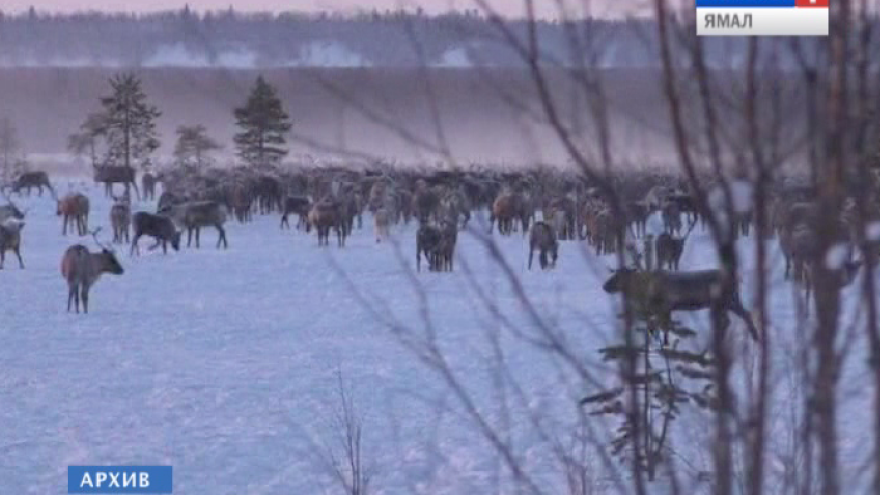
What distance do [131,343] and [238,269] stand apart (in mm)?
9463

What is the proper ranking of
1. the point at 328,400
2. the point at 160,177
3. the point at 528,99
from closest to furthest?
1. the point at 528,99
2. the point at 328,400
3. the point at 160,177

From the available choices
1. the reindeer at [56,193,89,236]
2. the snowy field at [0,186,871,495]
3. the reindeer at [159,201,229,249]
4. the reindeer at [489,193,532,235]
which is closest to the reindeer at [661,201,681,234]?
the reindeer at [489,193,532,235]

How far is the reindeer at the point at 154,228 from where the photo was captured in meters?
28.2

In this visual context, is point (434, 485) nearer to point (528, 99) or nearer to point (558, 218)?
point (528, 99)

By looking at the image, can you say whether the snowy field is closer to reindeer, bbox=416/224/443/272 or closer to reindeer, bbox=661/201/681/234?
reindeer, bbox=416/224/443/272

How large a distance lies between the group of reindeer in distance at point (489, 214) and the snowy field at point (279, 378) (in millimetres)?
162

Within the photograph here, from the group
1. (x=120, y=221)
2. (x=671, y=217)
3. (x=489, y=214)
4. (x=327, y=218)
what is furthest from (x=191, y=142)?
(x=489, y=214)

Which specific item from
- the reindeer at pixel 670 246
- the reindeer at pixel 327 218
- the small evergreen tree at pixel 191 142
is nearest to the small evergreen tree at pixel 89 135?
the small evergreen tree at pixel 191 142

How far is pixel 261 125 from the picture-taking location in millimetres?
57531

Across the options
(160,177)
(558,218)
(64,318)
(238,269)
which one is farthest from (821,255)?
(160,177)

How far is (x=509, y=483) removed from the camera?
890 centimetres

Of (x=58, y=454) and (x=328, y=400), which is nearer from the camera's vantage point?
(x=58, y=454)

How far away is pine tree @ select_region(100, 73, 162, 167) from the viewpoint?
56.6 metres

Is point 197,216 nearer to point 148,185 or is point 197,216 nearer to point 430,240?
point 430,240
